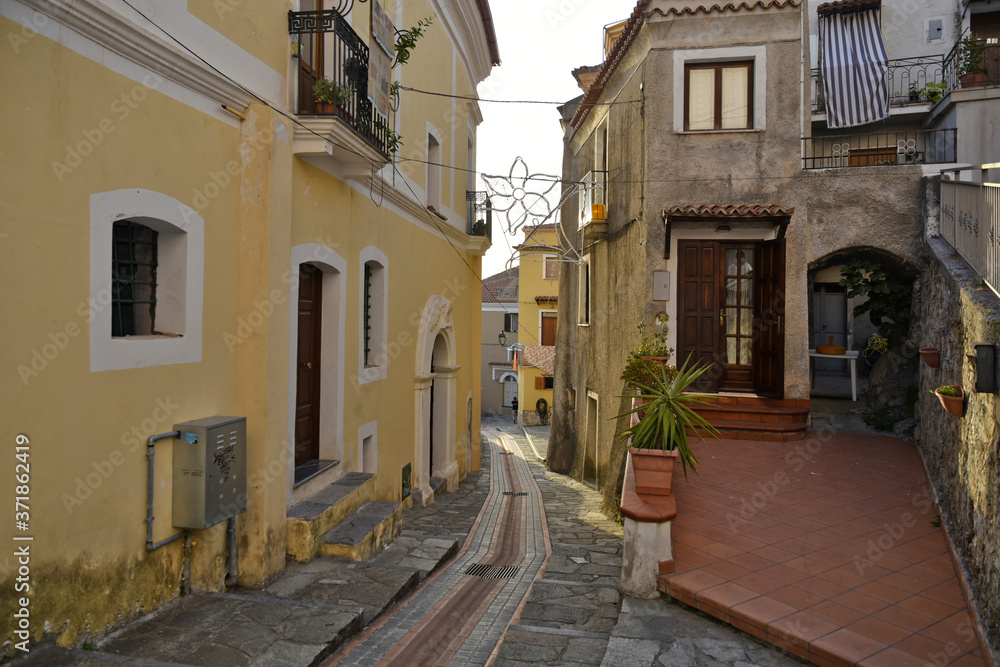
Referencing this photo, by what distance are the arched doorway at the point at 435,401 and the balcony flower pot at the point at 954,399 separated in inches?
286

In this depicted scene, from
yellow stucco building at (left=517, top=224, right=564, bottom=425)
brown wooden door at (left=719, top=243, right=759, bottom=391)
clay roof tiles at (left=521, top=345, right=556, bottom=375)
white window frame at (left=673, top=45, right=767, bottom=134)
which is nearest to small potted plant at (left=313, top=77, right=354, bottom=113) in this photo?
white window frame at (left=673, top=45, right=767, bottom=134)

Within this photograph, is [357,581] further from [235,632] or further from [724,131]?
[724,131]

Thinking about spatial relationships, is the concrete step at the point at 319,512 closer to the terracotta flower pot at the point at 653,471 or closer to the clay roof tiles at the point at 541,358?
the terracotta flower pot at the point at 653,471

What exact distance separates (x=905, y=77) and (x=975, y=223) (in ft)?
32.4

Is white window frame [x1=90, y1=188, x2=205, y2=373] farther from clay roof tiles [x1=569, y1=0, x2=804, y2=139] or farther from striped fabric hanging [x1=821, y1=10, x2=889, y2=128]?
striped fabric hanging [x1=821, y1=10, x2=889, y2=128]

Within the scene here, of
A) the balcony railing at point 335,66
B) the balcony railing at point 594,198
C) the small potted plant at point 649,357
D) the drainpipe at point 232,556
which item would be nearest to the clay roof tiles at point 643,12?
the balcony railing at point 594,198

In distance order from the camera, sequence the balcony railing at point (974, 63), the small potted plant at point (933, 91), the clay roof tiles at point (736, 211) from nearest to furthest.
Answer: the clay roof tiles at point (736, 211)
the balcony railing at point (974, 63)
the small potted plant at point (933, 91)

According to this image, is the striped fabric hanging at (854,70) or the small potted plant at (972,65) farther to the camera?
the striped fabric hanging at (854,70)

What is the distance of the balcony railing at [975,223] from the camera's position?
19.1 feet

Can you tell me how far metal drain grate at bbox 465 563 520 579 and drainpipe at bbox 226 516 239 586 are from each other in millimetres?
2609

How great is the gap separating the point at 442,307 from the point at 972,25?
13.1 metres

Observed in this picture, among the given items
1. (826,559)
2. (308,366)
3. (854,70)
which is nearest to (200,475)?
(308,366)

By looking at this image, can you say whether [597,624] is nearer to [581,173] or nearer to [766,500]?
[766,500]

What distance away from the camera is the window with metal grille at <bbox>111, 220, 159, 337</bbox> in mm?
4574
